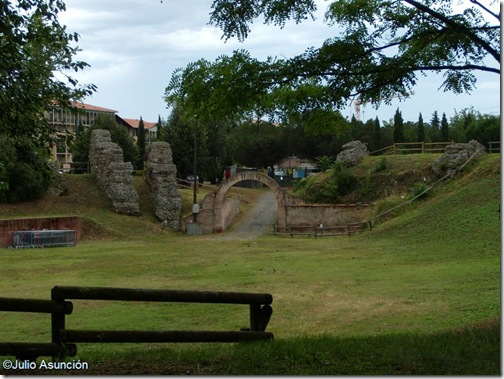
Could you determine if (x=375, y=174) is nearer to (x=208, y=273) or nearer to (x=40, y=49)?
(x=208, y=273)

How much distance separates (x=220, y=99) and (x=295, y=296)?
9604mm

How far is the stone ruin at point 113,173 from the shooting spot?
4672cm

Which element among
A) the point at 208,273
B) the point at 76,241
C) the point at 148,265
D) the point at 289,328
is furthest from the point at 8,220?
the point at 289,328

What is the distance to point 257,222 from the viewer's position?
1977 inches

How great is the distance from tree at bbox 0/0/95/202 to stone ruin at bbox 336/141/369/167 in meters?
41.8

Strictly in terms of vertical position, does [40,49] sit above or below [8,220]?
above

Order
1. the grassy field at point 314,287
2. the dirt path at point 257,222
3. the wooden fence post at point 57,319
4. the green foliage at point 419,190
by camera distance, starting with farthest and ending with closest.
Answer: the dirt path at point 257,222 → the green foliage at point 419,190 → the wooden fence post at point 57,319 → the grassy field at point 314,287

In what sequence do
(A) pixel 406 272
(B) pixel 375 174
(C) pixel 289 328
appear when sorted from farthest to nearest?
(B) pixel 375 174
(A) pixel 406 272
(C) pixel 289 328

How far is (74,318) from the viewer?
50.0 ft

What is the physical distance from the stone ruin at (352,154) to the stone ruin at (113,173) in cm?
1544

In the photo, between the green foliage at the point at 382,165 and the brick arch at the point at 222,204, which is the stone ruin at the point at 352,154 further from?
the brick arch at the point at 222,204

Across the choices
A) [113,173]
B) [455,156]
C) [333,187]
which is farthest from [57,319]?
[333,187]

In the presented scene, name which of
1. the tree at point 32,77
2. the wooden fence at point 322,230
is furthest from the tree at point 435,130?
the tree at point 32,77

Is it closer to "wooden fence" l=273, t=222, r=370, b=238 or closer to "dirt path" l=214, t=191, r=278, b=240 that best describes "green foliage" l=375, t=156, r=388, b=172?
"wooden fence" l=273, t=222, r=370, b=238
